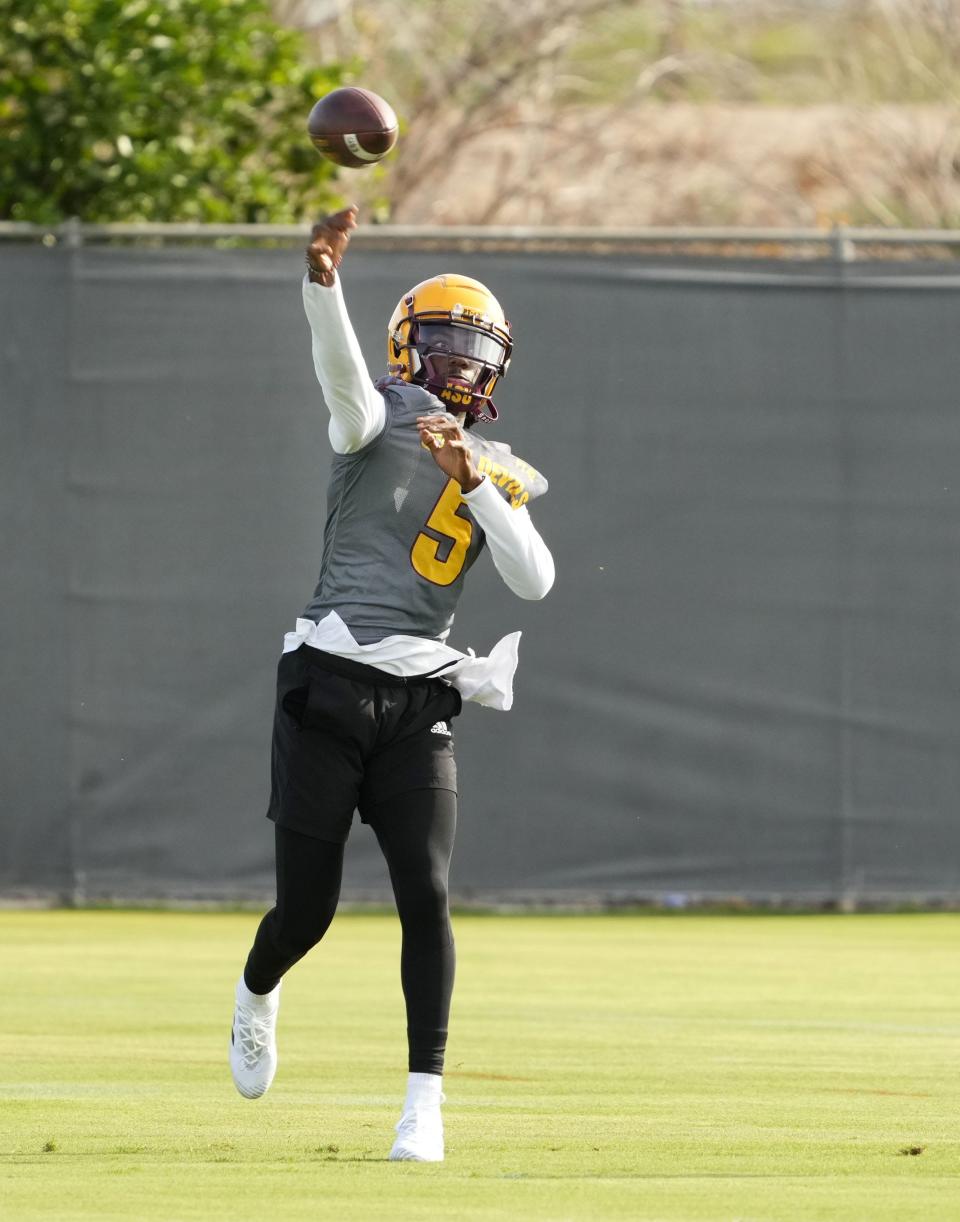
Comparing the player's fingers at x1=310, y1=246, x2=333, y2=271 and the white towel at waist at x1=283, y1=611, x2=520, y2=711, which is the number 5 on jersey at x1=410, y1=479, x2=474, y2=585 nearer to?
the white towel at waist at x1=283, y1=611, x2=520, y2=711

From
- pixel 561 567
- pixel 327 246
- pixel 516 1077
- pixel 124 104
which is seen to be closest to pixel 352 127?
pixel 327 246

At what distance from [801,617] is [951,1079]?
5334mm

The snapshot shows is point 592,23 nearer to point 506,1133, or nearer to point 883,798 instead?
point 883,798

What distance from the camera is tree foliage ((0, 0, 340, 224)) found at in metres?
12.8

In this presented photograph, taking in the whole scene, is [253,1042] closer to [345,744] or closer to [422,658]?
[345,744]

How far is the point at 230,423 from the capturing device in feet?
39.9

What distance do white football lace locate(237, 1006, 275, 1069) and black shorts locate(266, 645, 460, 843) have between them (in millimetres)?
690

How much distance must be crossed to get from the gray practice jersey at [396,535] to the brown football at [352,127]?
0.58 metres

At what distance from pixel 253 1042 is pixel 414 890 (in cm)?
82

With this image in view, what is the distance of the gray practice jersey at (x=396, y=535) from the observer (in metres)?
5.78

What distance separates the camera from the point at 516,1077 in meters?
7.02

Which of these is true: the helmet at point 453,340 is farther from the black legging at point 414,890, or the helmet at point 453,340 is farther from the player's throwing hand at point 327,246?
the black legging at point 414,890

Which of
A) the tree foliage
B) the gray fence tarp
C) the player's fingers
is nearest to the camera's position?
the player's fingers

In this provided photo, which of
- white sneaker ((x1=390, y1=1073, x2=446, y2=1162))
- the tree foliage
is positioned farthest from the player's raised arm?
the tree foliage
